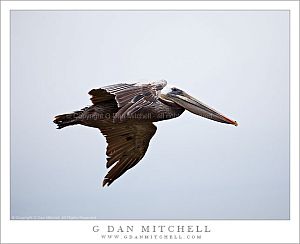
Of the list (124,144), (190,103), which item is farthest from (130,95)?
(124,144)

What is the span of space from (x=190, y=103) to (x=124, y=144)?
1.06 meters

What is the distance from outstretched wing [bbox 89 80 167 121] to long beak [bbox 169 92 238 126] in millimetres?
421

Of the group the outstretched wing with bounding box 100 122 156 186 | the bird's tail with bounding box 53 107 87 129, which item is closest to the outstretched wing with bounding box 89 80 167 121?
the bird's tail with bounding box 53 107 87 129

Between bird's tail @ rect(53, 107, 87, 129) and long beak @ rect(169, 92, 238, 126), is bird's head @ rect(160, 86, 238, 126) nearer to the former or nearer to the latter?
long beak @ rect(169, 92, 238, 126)

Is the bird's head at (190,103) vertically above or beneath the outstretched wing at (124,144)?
above

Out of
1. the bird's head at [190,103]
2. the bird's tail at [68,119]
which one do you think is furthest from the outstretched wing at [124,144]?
the bird's head at [190,103]

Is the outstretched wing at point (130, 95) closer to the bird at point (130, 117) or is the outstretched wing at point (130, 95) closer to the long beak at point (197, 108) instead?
the bird at point (130, 117)

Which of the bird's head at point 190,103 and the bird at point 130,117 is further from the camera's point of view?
the bird's head at point 190,103

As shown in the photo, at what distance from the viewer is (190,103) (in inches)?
253

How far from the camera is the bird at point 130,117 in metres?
5.99

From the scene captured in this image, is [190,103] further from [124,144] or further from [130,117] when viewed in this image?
[124,144]

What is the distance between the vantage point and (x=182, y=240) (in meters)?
6.94
